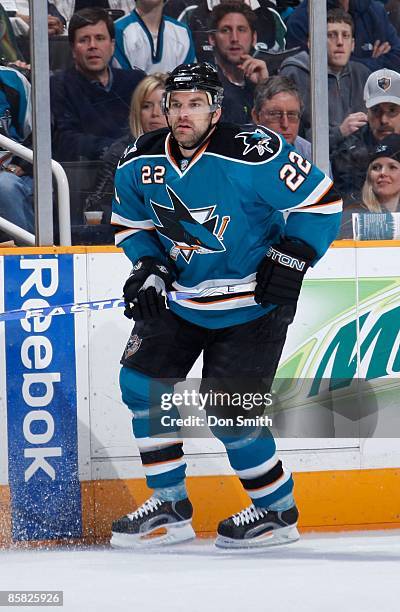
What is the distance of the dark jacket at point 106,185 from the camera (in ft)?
13.0

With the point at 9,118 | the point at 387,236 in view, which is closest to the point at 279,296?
the point at 387,236

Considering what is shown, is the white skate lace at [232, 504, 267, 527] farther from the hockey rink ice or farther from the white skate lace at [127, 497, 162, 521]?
the white skate lace at [127, 497, 162, 521]

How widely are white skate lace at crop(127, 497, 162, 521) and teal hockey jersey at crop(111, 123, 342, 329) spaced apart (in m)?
0.55

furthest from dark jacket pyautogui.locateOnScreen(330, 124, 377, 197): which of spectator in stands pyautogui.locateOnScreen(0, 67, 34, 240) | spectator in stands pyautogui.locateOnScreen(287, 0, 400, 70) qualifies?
spectator in stands pyautogui.locateOnScreen(0, 67, 34, 240)

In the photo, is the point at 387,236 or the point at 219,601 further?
the point at 387,236

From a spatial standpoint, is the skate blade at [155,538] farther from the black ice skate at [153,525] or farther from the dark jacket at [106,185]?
the dark jacket at [106,185]

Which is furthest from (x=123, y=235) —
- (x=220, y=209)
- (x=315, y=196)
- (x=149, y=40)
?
(x=149, y=40)

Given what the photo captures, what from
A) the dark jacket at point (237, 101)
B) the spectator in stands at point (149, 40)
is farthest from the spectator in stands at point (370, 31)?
the spectator in stands at point (149, 40)

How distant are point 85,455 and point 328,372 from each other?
0.82 metres

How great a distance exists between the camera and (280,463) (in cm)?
375

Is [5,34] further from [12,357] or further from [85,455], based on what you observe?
[85,455]

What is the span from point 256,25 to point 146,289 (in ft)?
3.50

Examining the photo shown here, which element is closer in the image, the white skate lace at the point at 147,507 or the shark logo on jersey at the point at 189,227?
the shark logo on jersey at the point at 189,227

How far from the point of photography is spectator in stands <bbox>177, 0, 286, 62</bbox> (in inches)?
161
